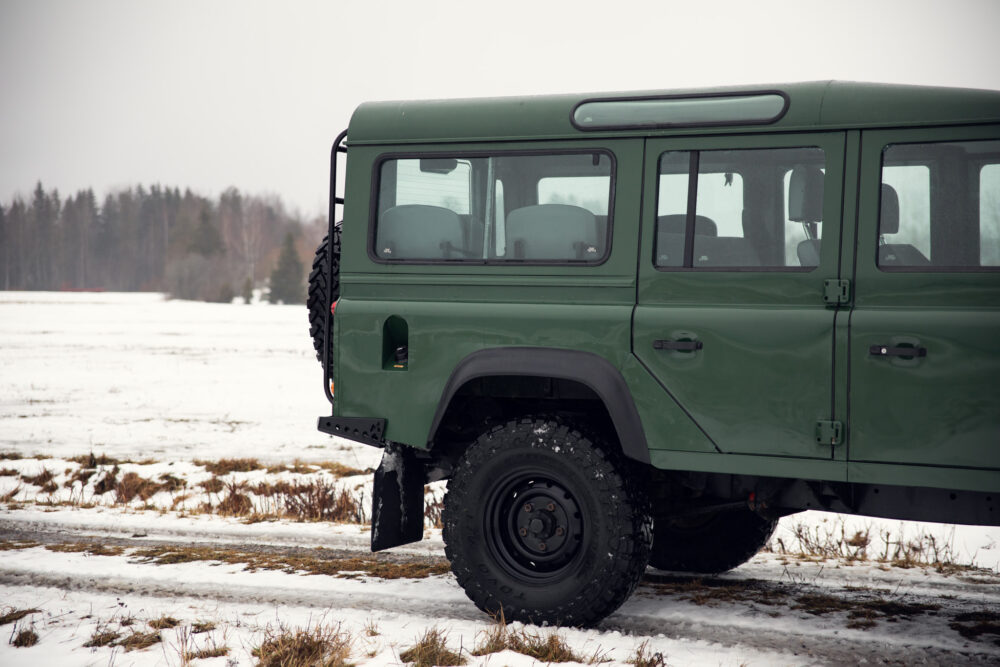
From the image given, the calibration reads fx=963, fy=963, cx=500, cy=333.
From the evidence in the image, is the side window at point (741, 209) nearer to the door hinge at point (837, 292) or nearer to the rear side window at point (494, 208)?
the door hinge at point (837, 292)

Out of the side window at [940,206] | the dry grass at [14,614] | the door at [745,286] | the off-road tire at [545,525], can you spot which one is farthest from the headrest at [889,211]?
the dry grass at [14,614]

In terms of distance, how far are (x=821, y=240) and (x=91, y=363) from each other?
2006 centimetres

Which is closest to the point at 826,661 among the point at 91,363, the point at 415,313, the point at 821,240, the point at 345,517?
the point at 821,240

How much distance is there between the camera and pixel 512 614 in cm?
490

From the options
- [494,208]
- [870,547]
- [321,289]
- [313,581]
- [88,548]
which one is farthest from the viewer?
[870,547]

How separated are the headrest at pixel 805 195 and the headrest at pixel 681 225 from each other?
37cm

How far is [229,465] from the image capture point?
33.1ft

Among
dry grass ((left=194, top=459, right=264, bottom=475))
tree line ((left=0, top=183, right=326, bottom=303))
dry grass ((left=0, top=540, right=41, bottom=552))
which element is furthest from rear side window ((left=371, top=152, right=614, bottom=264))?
tree line ((left=0, top=183, right=326, bottom=303))

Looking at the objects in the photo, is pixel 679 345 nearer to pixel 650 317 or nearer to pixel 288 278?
pixel 650 317

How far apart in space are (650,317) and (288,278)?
219ft

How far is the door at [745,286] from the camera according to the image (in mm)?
4438

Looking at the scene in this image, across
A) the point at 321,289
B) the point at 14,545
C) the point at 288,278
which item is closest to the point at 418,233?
the point at 321,289

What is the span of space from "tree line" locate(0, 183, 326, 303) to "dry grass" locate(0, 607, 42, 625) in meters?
86.6

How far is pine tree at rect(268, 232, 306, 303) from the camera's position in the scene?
211 feet
